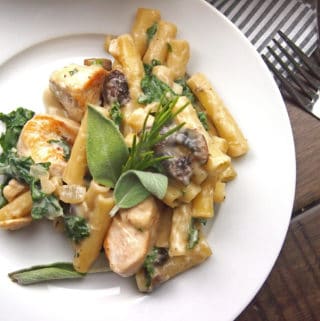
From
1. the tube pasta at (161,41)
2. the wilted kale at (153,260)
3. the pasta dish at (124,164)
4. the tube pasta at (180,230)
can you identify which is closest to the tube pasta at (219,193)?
the pasta dish at (124,164)

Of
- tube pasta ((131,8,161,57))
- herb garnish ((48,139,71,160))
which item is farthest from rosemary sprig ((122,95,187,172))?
tube pasta ((131,8,161,57))

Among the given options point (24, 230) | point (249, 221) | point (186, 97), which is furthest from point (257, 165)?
point (24, 230)

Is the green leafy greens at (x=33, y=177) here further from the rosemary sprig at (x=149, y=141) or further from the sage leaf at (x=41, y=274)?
the rosemary sprig at (x=149, y=141)

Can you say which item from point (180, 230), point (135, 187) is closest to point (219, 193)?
point (180, 230)

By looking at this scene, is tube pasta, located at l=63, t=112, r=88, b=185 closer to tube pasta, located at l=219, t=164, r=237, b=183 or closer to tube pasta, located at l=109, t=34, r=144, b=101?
tube pasta, located at l=109, t=34, r=144, b=101

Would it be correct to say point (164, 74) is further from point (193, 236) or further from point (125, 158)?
point (193, 236)

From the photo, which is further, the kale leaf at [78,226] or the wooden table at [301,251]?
the wooden table at [301,251]
